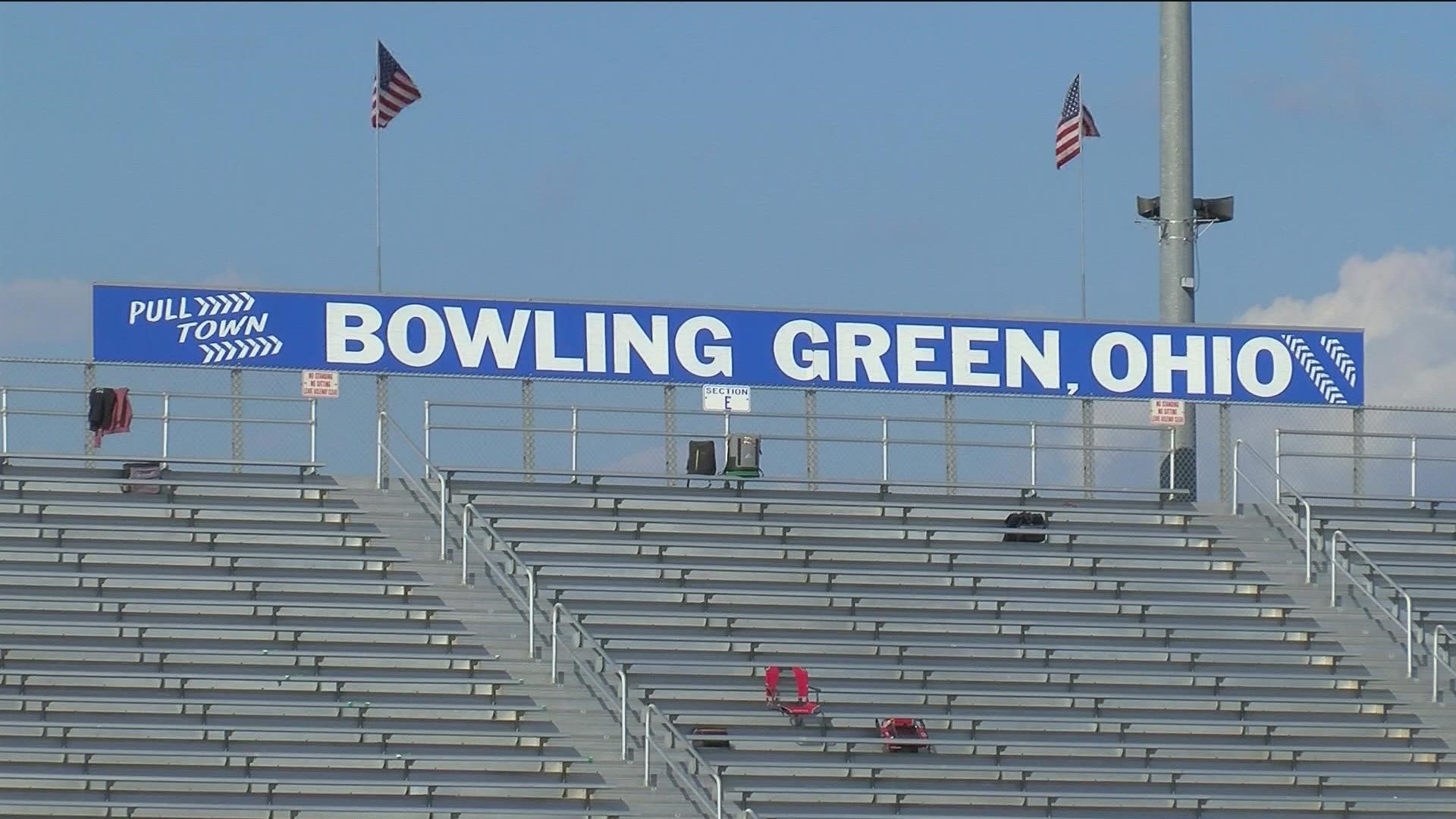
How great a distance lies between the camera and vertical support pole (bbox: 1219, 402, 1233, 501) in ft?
69.1

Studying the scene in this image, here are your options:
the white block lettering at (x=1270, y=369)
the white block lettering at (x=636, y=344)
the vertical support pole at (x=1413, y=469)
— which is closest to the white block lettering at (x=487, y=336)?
the white block lettering at (x=636, y=344)

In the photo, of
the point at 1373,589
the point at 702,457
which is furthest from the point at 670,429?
the point at 1373,589

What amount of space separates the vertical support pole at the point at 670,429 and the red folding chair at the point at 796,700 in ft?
9.40

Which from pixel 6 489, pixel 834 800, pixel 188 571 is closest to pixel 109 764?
pixel 188 571

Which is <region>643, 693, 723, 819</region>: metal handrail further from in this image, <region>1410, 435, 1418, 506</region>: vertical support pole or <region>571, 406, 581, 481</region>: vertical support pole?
<region>1410, 435, 1418, 506</region>: vertical support pole

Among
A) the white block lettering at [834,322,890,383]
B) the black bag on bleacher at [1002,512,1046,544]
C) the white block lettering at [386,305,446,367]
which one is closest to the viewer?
the black bag on bleacher at [1002,512,1046,544]

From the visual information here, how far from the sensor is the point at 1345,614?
19531 millimetres

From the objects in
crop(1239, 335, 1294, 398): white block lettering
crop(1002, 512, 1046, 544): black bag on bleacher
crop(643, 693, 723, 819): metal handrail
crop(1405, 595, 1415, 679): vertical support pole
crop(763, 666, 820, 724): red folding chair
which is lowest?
crop(643, 693, 723, 819): metal handrail

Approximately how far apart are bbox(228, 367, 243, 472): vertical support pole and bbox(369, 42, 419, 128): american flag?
3.86 m

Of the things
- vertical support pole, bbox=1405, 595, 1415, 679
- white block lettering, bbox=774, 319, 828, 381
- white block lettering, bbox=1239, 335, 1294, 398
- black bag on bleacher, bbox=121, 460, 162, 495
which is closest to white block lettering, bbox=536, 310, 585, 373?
white block lettering, bbox=774, 319, 828, 381

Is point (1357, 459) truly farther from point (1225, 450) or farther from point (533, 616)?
point (533, 616)

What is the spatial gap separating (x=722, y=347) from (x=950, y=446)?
86.4 inches

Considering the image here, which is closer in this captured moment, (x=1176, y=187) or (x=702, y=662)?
(x=702, y=662)

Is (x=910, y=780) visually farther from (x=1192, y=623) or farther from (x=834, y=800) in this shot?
(x=1192, y=623)
